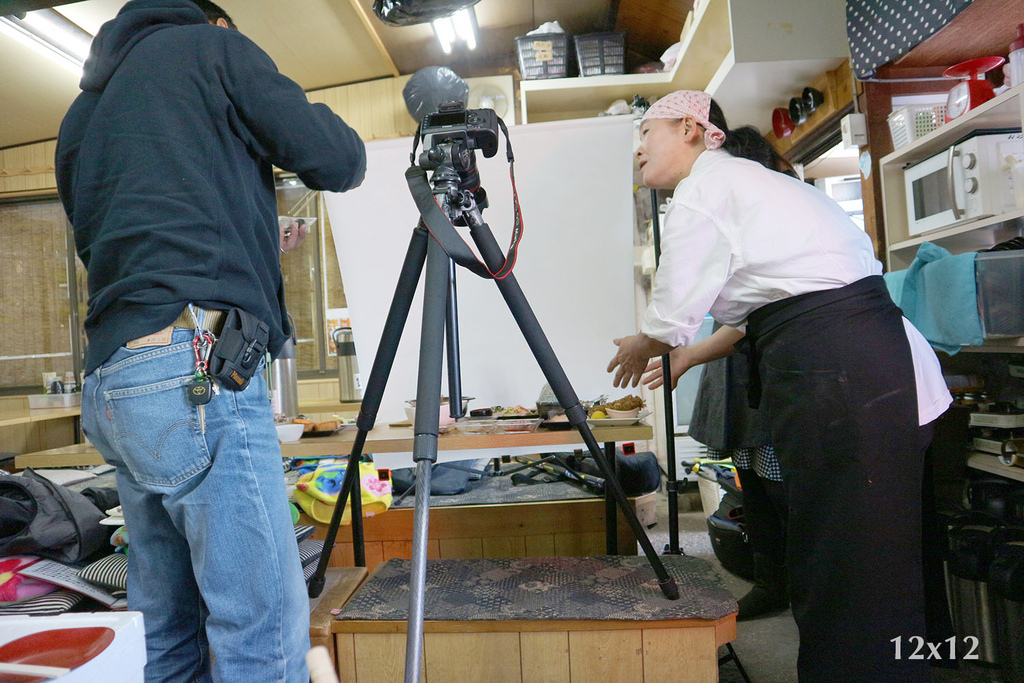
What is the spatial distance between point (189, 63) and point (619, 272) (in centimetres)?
118

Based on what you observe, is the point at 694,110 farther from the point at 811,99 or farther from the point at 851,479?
the point at 811,99

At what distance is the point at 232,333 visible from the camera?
0.83 metres

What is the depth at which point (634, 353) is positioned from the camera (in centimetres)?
132

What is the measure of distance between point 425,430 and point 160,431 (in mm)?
340

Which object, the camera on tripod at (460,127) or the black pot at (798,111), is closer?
the camera on tripod at (460,127)

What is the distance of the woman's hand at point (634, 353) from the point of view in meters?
1.28

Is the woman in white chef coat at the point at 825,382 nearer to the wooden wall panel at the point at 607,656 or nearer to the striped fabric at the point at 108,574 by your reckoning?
the wooden wall panel at the point at 607,656

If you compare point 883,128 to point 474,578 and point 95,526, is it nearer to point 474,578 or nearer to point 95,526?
point 474,578

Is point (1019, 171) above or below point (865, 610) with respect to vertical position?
above

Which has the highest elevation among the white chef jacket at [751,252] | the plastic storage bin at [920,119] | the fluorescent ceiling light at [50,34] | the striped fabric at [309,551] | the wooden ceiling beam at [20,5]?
the fluorescent ceiling light at [50,34]

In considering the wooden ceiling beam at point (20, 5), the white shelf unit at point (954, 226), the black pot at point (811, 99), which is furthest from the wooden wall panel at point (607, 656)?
the black pot at point (811, 99)

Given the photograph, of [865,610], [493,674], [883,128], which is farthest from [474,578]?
[883,128]

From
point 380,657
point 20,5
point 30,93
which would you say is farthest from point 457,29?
point 380,657

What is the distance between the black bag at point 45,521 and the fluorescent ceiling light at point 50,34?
7.67 feet
